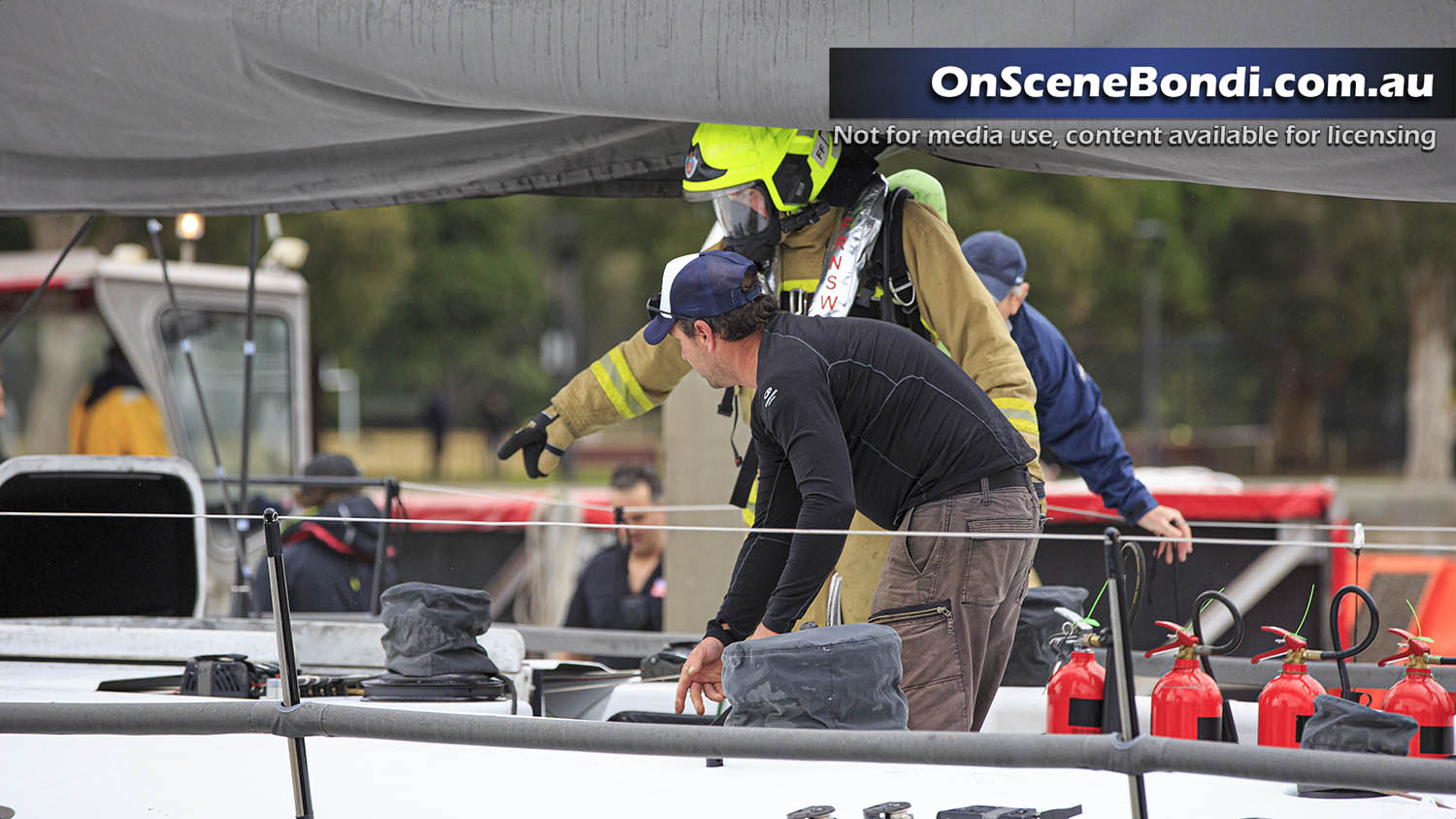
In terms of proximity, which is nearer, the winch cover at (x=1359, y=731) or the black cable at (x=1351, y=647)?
the winch cover at (x=1359, y=731)

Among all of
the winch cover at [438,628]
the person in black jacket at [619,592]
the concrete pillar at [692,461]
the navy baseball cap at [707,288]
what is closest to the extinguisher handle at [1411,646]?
the navy baseball cap at [707,288]

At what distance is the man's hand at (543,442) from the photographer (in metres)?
4.09

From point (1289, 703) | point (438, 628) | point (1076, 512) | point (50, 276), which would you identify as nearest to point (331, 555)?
point (50, 276)

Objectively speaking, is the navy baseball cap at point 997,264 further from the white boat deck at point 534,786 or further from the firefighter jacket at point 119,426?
the firefighter jacket at point 119,426

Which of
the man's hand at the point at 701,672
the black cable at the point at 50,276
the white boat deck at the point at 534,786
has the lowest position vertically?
the white boat deck at the point at 534,786

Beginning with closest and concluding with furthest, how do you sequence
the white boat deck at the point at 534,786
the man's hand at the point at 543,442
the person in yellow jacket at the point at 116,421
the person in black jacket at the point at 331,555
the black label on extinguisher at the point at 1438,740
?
the white boat deck at the point at 534,786 → the black label on extinguisher at the point at 1438,740 → the man's hand at the point at 543,442 → the person in black jacket at the point at 331,555 → the person in yellow jacket at the point at 116,421

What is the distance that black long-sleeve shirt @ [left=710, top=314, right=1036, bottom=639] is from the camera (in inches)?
118

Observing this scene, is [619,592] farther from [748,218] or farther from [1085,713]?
[1085,713]

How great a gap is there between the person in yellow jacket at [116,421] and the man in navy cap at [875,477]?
20.5ft

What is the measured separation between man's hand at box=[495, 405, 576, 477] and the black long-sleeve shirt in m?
0.86

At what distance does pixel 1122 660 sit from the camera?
7.98 feet

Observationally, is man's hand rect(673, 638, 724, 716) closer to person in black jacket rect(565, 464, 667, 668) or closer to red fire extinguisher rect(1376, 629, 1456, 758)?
red fire extinguisher rect(1376, 629, 1456, 758)

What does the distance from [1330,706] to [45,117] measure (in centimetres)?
312

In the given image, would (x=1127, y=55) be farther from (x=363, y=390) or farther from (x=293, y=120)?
(x=363, y=390)
